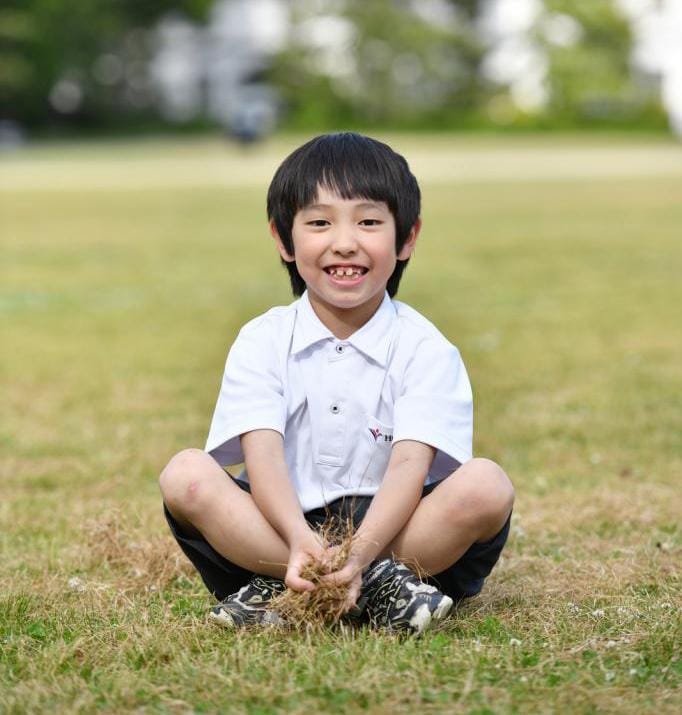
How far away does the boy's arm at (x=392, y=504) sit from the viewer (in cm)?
324

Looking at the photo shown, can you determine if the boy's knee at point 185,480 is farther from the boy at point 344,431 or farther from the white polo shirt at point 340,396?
the white polo shirt at point 340,396

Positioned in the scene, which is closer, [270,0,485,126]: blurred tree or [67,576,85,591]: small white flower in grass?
[67,576,85,591]: small white flower in grass

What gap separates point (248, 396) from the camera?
353 cm

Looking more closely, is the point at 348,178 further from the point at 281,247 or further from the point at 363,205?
the point at 281,247

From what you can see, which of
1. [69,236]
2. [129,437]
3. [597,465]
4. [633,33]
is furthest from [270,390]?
[633,33]

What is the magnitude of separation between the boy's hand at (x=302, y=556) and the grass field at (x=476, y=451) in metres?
0.13

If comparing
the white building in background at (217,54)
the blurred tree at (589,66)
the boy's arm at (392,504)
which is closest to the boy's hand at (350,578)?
the boy's arm at (392,504)

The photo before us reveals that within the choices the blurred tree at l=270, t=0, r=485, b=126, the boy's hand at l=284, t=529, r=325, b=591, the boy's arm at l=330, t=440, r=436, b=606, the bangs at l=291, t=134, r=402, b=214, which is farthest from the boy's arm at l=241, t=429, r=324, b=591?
the blurred tree at l=270, t=0, r=485, b=126

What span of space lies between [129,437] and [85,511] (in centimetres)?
129

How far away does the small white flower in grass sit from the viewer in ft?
12.6

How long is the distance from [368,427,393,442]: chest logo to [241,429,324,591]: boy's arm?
0.23 meters

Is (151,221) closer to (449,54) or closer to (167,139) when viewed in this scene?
(167,139)

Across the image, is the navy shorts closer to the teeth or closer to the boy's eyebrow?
the teeth

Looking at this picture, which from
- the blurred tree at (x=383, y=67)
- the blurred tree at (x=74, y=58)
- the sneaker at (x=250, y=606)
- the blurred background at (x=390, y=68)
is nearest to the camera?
the sneaker at (x=250, y=606)
